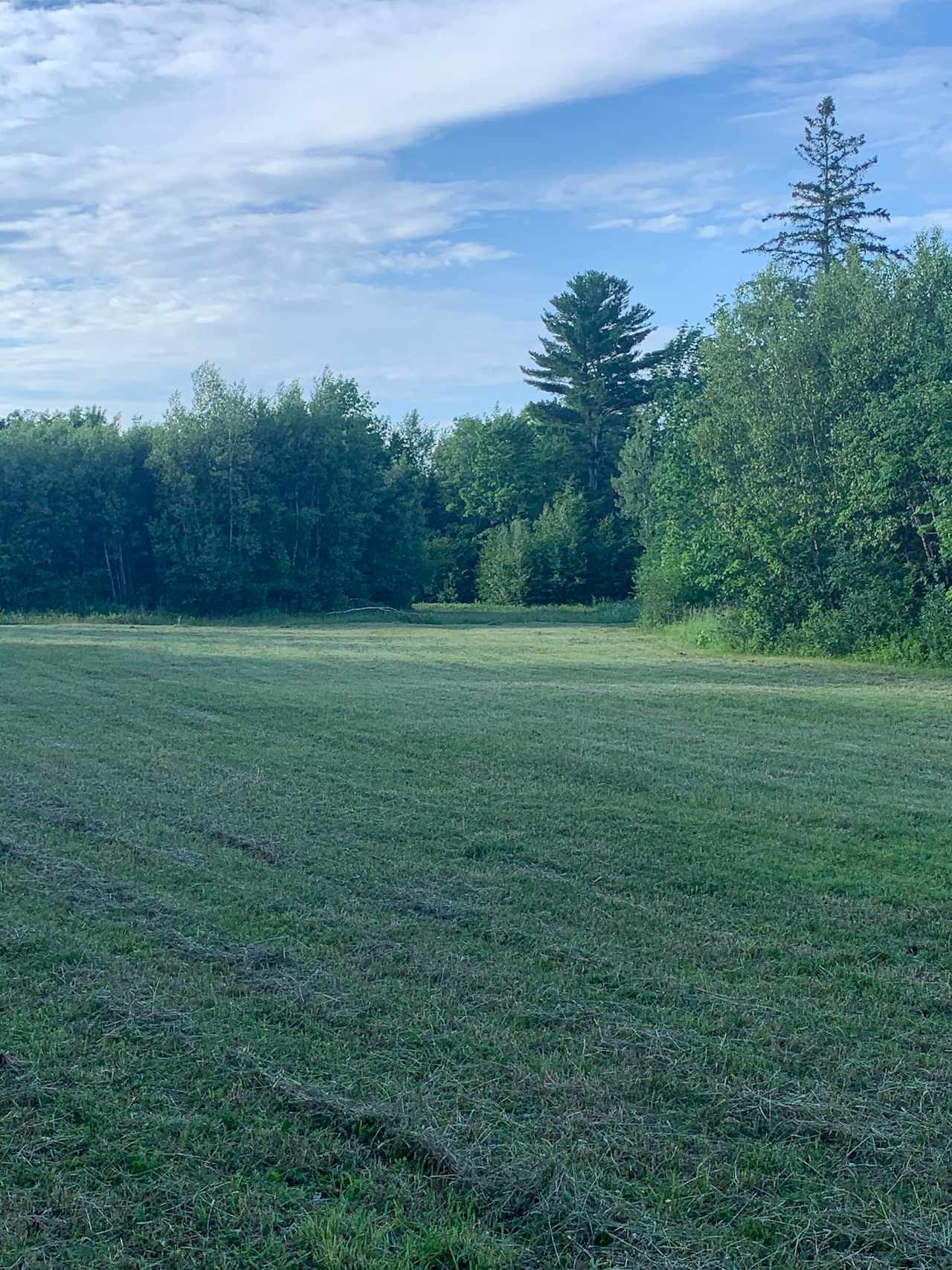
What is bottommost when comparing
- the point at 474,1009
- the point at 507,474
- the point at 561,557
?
the point at 474,1009

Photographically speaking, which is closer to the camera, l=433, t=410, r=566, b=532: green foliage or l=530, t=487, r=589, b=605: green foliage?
l=530, t=487, r=589, b=605: green foliage

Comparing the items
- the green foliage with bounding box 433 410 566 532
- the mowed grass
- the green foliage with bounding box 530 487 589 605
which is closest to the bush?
the mowed grass

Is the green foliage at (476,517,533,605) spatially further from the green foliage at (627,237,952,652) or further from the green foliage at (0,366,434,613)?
the green foliage at (627,237,952,652)

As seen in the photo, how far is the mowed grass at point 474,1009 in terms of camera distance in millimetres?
3002

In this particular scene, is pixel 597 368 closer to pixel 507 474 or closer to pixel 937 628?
pixel 507 474

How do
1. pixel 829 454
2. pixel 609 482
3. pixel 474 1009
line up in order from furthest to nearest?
1. pixel 609 482
2. pixel 829 454
3. pixel 474 1009

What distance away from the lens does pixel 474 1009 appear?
4.27m

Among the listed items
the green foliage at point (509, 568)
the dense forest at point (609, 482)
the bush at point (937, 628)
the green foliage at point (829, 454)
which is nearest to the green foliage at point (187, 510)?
the dense forest at point (609, 482)

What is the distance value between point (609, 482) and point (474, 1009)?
150 feet

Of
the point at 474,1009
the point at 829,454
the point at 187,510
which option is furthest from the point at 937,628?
the point at 187,510

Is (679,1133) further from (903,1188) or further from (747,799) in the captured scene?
(747,799)

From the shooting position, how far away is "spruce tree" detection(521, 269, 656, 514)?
48.6m

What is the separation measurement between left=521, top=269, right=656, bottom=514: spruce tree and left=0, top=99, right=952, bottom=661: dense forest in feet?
0.36

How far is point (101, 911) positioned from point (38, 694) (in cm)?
898
